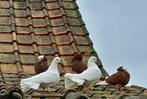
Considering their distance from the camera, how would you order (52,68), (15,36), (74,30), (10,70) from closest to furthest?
(52,68) < (10,70) < (15,36) < (74,30)

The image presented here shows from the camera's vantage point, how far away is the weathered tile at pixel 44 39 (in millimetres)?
14164

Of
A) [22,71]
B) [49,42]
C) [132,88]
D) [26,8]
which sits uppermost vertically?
[26,8]

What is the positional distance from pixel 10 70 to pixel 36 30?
2.24 meters

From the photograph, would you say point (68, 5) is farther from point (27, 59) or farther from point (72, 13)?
point (27, 59)

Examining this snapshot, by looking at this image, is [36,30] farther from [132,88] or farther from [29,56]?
[132,88]

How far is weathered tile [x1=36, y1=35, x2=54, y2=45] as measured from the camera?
1416 cm

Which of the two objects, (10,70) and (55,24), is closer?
(10,70)

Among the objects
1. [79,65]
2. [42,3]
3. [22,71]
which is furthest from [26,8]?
[79,65]

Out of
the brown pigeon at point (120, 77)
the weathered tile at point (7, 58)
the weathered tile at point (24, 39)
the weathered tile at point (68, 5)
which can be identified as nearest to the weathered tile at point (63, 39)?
the weathered tile at point (24, 39)

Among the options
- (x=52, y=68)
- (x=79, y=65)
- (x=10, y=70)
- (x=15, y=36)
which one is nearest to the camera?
(x=52, y=68)

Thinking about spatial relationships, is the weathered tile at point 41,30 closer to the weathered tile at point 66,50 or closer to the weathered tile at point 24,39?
the weathered tile at point 24,39

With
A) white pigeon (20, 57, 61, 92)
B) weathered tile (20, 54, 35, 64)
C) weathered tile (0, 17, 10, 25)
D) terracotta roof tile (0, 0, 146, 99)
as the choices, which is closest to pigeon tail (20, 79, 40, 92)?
white pigeon (20, 57, 61, 92)

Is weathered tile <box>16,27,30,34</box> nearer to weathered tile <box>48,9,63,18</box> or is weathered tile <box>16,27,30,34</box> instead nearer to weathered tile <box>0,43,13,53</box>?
weathered tile <box>0,43,13,53</box>

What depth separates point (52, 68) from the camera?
10414 millimetres
